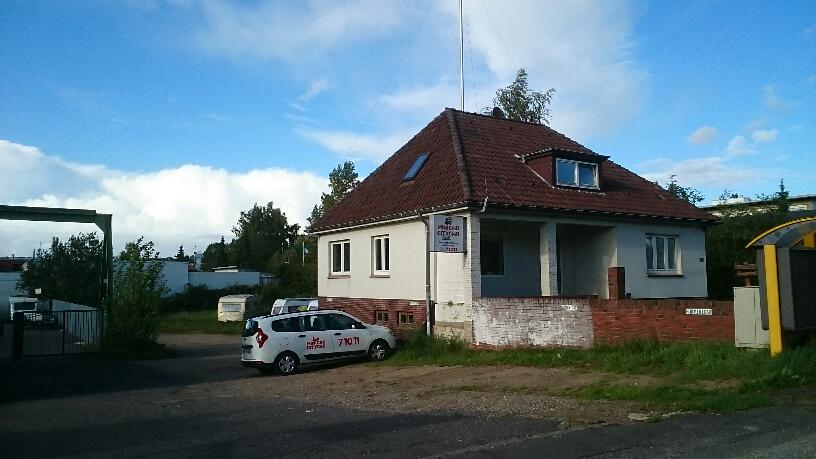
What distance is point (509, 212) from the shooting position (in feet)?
61.2

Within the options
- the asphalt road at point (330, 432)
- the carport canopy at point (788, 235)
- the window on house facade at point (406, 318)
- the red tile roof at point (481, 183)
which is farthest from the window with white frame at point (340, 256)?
the carport canopy at point (788, 235)

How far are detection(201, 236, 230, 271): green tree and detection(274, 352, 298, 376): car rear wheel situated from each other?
79215 mm

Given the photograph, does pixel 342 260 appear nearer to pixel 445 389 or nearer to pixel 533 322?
pixel 533 322

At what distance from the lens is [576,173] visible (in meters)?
21.6

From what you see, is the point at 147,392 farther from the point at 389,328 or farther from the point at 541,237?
the point at 541,237

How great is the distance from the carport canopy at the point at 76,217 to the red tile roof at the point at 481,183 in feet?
23.2

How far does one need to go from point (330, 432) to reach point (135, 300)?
1493cm

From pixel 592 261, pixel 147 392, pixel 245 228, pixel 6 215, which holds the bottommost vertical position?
pixel 147 392

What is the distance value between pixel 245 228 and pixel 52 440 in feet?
279

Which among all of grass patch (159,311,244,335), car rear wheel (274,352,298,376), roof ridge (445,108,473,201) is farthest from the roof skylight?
grass patch (159,311,244,335)

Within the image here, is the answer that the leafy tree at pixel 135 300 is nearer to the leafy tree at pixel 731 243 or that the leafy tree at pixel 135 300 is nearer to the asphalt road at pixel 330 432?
the asphalt road at pixel 330 432

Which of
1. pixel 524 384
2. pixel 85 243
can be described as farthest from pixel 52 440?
pixel 85 243

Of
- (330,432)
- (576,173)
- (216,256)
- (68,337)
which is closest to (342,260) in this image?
(576,173)

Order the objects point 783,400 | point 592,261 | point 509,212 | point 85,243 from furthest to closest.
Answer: point 85,243
point 592,261
point 509,212
point 783,400
